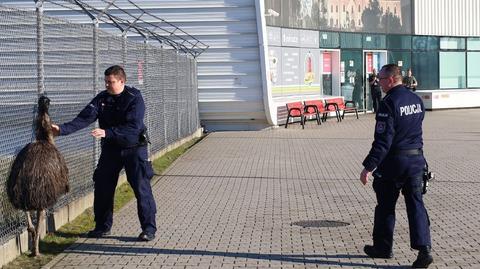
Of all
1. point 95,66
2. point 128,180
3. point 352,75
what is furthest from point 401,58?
point 128,180

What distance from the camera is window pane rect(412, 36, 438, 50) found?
117 feet

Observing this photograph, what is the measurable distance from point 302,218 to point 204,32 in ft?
48.8

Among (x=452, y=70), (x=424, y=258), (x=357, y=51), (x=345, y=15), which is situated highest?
(x=345, y=15)

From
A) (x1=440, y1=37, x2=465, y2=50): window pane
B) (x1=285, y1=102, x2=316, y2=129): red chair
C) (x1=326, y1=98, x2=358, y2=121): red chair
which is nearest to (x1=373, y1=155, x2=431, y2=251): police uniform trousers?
(x1=285, y1=102, x2=316, y2=129): red chair

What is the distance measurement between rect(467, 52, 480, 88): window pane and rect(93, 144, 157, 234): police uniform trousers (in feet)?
103

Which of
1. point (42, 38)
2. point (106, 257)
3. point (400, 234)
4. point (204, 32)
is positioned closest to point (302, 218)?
point (400, 234)

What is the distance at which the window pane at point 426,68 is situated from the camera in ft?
119

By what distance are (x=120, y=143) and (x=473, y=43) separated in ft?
104

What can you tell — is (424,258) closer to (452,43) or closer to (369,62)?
(369,62)

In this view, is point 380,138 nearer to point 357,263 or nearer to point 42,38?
point 357,263

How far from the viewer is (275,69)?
2681 centimetres

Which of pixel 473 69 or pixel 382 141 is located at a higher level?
pixel 473 69

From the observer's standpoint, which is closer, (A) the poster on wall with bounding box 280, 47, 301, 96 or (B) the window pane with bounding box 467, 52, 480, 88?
(A) the poster on wall with bounding box 280, 47, 301, 96

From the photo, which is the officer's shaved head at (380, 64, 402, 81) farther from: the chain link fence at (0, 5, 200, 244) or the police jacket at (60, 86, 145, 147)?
the chain link fence at (0, 5, 200, 244)
